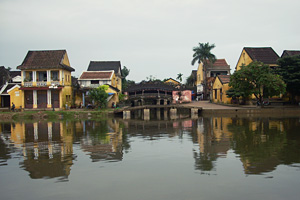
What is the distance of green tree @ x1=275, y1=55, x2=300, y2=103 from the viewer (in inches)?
1455

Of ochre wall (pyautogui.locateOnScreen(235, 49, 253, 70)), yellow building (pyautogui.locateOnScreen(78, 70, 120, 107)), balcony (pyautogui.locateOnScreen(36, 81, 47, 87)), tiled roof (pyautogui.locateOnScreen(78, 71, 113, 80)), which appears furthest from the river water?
ochre wall (pyautogui.locateOnScreen(235, 49, 253, 70))

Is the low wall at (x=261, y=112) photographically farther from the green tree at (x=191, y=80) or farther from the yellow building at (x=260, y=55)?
the green tree at (x=191, y=80)

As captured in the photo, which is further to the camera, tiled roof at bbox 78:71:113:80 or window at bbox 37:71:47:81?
tiled roof at bbox 78:71:113:80

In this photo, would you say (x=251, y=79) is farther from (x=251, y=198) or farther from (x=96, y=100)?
(x=251, y=198)

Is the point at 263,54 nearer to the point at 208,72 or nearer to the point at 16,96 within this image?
the point at 208,72

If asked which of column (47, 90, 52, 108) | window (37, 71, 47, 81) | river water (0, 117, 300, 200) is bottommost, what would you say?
river water (0, 117, 300, 200)

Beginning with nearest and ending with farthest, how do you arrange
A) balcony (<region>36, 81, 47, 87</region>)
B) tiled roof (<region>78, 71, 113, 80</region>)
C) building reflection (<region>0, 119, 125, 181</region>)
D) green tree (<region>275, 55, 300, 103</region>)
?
1. building reflection (<region>0, 119, 125, 181</region>)
2. green tree (<region>275, 55, 300, 103</region>)
3. balcony (<region>36, 81, 47, 87</region>)
4. tiled roof (<region>78, 71, 113, 80</region>)

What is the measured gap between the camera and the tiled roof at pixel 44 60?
133ft

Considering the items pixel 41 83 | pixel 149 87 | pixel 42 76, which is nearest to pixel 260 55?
pixel 149 87

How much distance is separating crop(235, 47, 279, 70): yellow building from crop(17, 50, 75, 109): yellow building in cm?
2980

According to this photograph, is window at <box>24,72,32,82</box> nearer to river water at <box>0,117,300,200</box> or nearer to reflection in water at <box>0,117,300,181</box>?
reflection in water at <box>0,117,300,181</box>

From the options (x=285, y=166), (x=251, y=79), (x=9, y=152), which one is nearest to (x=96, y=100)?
(x=251, y=79)

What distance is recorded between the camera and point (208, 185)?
9.09 metres

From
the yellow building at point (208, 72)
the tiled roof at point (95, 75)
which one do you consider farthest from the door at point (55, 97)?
the yellow building at point (208, 72)
